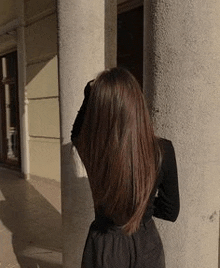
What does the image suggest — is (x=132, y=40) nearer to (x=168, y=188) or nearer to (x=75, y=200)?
(x=75, y=200)

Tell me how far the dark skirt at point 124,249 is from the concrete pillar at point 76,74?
89 centimetres

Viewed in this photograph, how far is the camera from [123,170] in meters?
1.11

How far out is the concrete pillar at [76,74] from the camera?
80.4 inches

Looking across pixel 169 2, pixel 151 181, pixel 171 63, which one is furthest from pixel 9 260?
pixel 169 2

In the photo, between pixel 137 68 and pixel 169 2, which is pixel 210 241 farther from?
pixel 137 68

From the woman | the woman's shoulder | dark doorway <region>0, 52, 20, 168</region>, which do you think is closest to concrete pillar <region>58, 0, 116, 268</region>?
the woman

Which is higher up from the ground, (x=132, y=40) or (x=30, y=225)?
(x=132, y=40)

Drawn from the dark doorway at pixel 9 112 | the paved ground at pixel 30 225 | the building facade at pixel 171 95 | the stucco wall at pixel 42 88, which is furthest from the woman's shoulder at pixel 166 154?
the dark doorway at pixel 9 112

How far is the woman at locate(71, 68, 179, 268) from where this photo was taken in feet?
3.59

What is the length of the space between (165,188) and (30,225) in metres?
3.34

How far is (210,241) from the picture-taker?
5.22 feet

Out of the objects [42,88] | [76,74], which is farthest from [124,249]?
[42,88]

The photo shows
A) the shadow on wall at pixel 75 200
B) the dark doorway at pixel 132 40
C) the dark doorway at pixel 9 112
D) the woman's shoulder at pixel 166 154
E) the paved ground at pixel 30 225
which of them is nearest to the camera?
the woman's shoulder at pixel 166 154

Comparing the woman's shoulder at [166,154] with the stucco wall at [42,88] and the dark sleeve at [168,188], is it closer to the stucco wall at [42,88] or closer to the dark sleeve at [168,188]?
the dark sleeve at [168,188]
